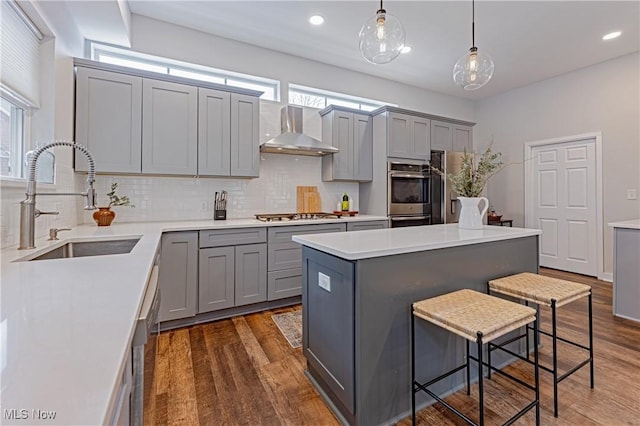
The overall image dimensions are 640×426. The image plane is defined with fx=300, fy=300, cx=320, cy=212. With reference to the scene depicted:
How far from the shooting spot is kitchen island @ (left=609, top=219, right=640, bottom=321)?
2.80 metres

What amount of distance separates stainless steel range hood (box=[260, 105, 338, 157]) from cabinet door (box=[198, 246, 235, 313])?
1303 mm

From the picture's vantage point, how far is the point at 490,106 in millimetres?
5793

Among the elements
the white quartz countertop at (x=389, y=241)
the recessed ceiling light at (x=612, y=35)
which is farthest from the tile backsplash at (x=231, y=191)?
the recessed ceiling light at (x=612, y=35)

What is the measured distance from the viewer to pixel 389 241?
5.84 feet

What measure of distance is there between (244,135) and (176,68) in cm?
120

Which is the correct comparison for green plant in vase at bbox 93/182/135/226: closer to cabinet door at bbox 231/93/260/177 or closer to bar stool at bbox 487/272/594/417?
cabinet door at bbox 231/93/260/177

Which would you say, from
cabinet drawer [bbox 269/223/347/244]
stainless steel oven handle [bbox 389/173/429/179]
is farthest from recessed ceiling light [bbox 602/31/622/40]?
cabinet drawer [bbox 269/223/347/244]

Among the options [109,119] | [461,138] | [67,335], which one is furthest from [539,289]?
[109,119]

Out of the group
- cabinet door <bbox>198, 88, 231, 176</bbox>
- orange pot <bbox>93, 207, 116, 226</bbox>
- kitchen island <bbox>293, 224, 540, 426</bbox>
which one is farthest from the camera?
cabinet door <bbox>198, 88, 231, 176</bbox>

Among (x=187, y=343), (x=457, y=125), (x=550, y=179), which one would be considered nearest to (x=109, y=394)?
(x=187, y=343)

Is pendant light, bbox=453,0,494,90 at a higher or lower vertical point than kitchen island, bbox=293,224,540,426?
higher

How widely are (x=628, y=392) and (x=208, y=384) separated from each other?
260 centimetres

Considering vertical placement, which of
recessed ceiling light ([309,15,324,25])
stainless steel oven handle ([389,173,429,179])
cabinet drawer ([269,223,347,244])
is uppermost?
recessed ceiling light ([309,15,324,25])

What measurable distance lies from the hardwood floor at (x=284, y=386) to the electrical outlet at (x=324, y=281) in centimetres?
70
